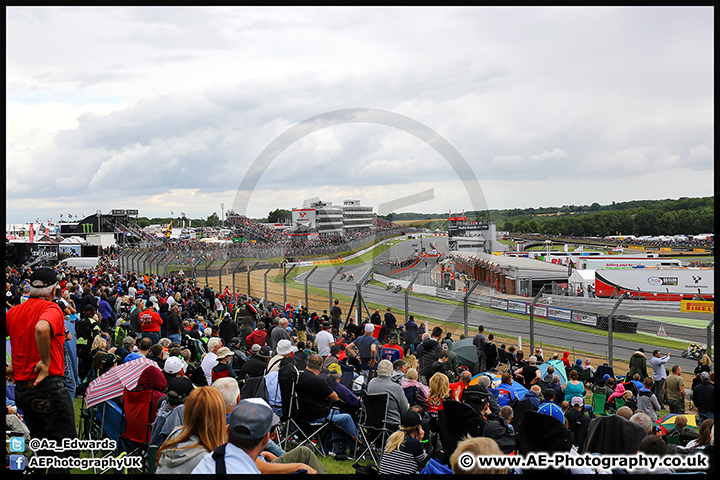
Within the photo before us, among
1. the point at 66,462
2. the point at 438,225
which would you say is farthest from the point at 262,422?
the point at 438,225

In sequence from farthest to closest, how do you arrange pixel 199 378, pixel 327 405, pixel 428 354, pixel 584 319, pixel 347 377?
pixel 584 319 < pixel 428 354 < pixel 347 377 < pixel 199 378 < pixel 327 405

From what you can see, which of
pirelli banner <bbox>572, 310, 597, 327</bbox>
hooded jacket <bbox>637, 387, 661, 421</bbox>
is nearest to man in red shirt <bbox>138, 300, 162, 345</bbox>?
hooded jacket <bbox>637, 387, 661, 421</bbox>

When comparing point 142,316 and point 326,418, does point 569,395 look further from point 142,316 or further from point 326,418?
point 142,316

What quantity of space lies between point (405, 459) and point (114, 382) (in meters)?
3.31

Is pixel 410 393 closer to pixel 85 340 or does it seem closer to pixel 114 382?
pixel 114 382

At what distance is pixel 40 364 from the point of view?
14.6ft

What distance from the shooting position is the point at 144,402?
5199 millimetres

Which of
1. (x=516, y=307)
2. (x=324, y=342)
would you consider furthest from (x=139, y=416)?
(x=516, y=307)

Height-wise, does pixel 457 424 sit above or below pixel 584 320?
above

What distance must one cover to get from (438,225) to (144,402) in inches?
5378

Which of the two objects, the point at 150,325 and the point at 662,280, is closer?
the point at 150,325

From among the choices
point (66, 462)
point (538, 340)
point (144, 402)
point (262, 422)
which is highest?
point (262, 422)

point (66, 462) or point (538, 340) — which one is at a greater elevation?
point (66, 462)

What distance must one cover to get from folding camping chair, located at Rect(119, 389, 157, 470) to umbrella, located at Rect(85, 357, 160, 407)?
19 cm
